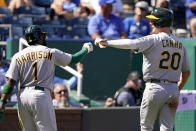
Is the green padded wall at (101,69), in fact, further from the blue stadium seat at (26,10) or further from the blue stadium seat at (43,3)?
the blue stadium seat at (43,3)

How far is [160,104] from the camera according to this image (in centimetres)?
665

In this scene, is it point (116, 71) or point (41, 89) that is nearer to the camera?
point (41, 89)

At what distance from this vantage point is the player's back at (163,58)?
6664mm

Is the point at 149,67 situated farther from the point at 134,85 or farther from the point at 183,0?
the point at 183,0

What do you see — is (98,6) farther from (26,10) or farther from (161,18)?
(161,18)

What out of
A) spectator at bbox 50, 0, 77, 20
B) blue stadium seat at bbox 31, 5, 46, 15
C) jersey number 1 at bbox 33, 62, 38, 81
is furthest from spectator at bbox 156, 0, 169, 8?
jersey number 1 at bbox 33, 62, 38, 81

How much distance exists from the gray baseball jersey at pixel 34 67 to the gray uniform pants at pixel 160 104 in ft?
4.01

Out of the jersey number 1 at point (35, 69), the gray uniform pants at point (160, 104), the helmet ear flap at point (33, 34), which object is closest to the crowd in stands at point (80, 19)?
the helmet ear flap at point (33, 34)

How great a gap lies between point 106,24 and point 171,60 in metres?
4.98

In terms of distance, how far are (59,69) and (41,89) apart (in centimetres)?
468

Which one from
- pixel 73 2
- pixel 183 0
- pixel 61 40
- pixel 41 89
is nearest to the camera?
pixel 41 89

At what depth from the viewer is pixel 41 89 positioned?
667 centimetres

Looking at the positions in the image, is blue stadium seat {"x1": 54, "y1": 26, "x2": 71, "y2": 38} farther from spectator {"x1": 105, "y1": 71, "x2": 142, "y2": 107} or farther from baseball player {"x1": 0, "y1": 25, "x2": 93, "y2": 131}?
baseball player {"x1": 0, "y1": 25, "x2": 93, "y2": 131}

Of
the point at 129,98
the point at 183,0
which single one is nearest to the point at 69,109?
the point at 129,98
